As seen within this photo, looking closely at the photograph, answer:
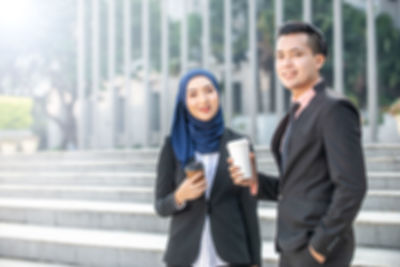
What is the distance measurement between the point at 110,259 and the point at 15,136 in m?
6.44

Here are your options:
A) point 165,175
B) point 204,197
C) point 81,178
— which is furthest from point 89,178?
Result: point 204,197

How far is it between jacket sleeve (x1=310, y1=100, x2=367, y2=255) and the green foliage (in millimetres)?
9794

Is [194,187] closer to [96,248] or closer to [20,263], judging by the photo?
[96,248]

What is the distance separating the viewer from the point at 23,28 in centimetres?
1347

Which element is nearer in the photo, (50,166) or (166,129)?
(50,166)

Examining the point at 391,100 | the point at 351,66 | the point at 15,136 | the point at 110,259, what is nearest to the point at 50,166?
the point at 110,259

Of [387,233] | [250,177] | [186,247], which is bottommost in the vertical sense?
[387,233]

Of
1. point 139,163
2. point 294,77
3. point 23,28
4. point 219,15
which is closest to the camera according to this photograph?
point 294,77

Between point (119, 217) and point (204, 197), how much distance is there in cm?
183

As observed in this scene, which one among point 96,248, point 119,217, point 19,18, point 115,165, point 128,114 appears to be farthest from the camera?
point 19,18

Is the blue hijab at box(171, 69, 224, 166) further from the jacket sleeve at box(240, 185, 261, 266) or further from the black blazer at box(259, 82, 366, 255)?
the black blazer at box(259, 82, 366, 255)

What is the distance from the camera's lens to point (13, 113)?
966cm

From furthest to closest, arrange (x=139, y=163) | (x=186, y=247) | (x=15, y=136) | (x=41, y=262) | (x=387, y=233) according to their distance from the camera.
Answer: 1. (x=15, y=136)
2. (x=139, y=163)
3. (x=41, y=262)
4. (x=387, y=233)
5. (x=186, y=247)

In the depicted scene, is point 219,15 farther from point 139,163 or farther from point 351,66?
point 139,163
